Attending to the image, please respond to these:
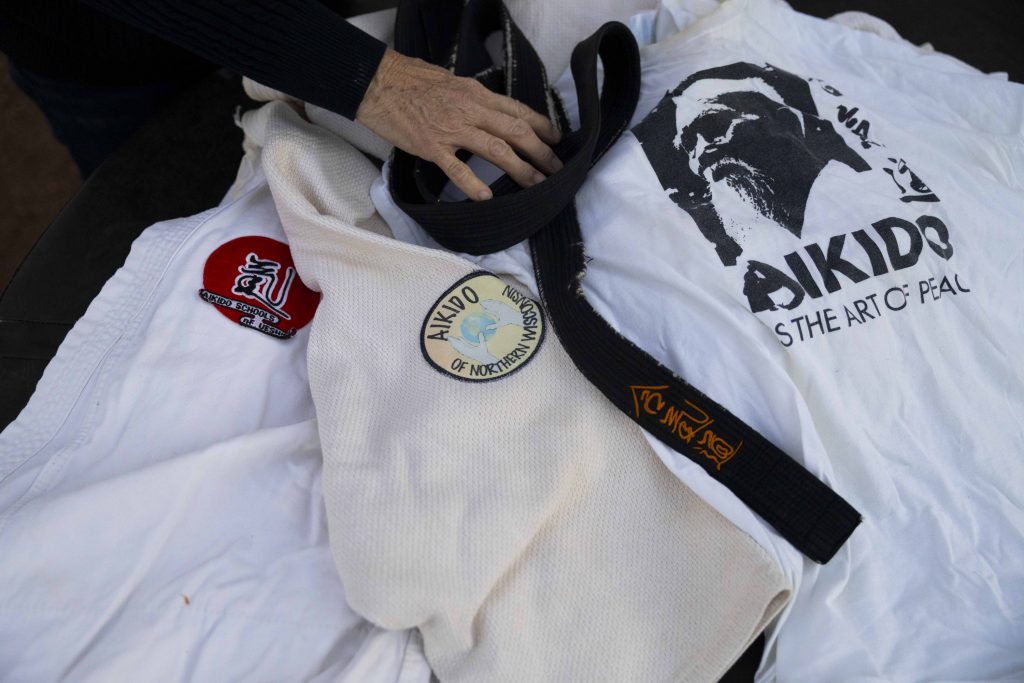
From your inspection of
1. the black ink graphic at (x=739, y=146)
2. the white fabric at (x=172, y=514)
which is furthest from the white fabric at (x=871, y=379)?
the white fabric at (x=172, y=514)

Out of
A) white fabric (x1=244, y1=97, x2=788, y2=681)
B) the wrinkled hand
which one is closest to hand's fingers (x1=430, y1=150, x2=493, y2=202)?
the wrinkled hand

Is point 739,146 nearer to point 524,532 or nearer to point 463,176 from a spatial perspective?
point 463,176

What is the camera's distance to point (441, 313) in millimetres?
558

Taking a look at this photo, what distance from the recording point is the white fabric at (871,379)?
0.52 m

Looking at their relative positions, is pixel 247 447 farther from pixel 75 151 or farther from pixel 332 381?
pixel 75 151

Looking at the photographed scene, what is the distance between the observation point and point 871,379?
21.2 inches

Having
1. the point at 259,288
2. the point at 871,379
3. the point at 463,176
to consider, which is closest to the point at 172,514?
the point at 259,288

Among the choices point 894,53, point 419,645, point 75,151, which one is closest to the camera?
point 419,645

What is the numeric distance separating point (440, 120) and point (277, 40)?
0.13 m

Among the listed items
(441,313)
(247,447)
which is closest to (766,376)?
(441,313)

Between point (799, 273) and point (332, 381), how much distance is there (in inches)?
14.2

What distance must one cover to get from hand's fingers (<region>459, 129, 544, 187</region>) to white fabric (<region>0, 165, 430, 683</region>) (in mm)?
217

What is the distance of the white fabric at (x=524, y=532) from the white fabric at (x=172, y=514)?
5 centimetres

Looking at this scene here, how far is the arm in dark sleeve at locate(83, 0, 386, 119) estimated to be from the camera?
52 centimetres
